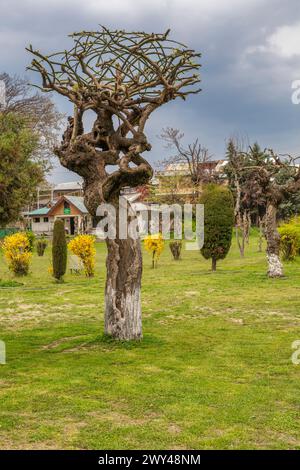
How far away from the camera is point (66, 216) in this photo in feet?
181

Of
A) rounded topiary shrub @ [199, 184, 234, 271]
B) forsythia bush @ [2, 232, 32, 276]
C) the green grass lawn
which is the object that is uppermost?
rounded topiary shrub @ [199, 184, 234, 271]

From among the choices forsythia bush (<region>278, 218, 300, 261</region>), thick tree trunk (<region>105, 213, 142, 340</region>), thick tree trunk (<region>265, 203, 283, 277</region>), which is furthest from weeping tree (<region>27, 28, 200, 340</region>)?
forsythia bush (<region>278, 218, 300, 261</region>)

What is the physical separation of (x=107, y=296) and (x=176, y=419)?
A: 12.9 ft

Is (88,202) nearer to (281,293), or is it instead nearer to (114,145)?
(114,145)

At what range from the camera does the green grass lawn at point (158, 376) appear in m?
5.00

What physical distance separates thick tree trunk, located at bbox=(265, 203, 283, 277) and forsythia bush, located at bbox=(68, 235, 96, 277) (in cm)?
740

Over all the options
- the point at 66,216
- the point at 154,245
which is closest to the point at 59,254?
the point at 154,245

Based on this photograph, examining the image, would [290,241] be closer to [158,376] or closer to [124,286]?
[124,286]

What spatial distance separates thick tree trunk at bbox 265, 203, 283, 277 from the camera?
18.0m

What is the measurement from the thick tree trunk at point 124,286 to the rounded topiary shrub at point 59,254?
37.3 feet

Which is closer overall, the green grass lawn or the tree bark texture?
the green grass lawn

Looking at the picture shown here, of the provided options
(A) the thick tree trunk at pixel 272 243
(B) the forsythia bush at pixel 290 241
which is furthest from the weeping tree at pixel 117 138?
(B) the forsythia bush at pixel 290 241

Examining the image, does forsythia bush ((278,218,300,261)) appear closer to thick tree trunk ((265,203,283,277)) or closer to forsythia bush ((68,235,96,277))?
thick tree trunk ((265,203,283,277))

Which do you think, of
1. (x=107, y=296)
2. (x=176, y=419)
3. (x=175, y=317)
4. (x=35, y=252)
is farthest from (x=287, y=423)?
(x=35, y=252)
